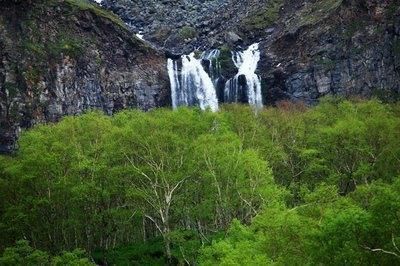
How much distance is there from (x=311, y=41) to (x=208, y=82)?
2746 centimetres

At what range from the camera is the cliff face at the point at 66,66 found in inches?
4094

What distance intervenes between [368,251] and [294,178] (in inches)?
1848

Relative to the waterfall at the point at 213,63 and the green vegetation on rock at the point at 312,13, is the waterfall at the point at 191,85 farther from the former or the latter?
the green vegetation on rock at the point at 312,13

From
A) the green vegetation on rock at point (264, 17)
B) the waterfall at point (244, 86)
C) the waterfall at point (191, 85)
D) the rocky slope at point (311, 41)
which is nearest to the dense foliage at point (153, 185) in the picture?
the rocky slope at point (311, 41)

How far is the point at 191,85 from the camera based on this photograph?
11881cm

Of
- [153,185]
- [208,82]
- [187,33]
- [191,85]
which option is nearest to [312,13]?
[208,82]

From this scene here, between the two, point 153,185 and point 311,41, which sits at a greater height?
point 311,41

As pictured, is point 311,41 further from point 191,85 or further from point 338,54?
point 191,85

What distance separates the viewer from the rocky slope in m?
109

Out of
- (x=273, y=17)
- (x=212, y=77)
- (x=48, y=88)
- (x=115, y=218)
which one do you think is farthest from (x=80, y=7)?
(x=115, y=218)

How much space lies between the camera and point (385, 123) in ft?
203

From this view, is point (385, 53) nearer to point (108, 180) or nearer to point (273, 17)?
point (273, 17)

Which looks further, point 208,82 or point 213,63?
point 213,63

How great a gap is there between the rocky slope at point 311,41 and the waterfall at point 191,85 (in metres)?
7.37
